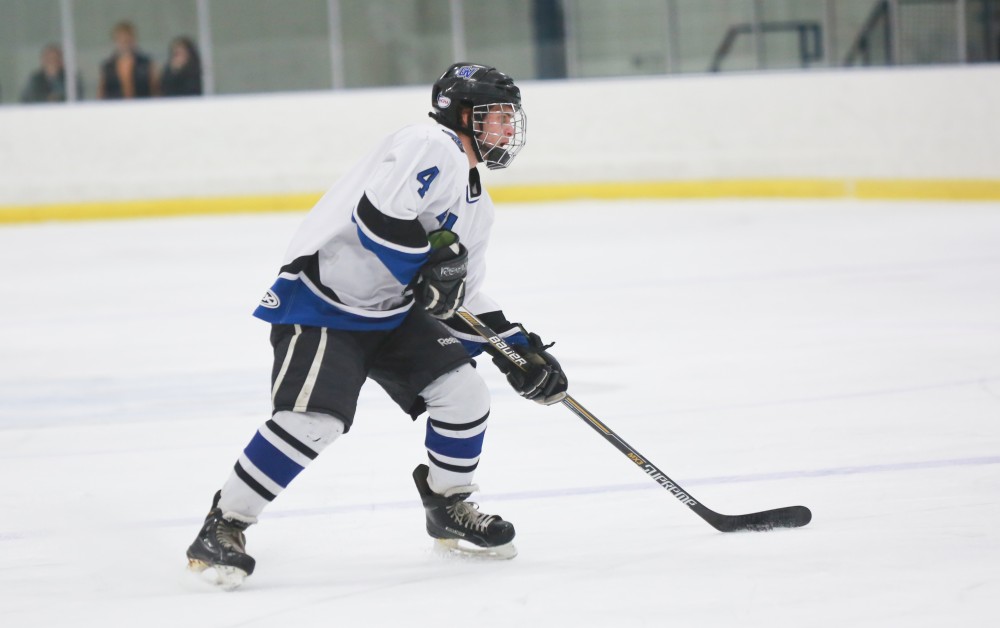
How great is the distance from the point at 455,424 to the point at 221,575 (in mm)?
474

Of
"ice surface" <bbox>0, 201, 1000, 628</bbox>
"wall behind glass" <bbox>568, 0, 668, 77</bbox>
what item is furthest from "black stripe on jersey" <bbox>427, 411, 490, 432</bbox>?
"wall behind glass" <bbox>568, 0, 668, 77</bbox>

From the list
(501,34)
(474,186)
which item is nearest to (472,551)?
(474,186)

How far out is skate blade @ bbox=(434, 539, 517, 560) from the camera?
2465 mm

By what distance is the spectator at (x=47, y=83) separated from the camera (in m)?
9.80

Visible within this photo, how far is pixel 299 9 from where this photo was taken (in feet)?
33.3

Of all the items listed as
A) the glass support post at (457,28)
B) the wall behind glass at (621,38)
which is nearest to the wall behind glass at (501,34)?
the glass support post at (457,28)

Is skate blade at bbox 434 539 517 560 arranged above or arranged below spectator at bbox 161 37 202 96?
below

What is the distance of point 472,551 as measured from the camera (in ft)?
8.18

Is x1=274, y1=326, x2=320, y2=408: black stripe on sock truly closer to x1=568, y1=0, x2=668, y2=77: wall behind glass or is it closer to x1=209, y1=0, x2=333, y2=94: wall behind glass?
x1=568, y1=0, x2=668, y2=77: wall behind glass

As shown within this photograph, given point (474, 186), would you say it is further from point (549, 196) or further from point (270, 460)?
point (549, 196)

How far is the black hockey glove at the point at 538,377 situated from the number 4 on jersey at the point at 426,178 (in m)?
0.39

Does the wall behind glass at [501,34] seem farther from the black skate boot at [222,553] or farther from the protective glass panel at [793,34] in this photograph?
the black skate boot at [222,553]

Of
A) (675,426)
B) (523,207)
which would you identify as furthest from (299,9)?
(675,426)

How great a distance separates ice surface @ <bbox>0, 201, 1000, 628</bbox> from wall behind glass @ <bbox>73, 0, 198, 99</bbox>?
3.89 meters
